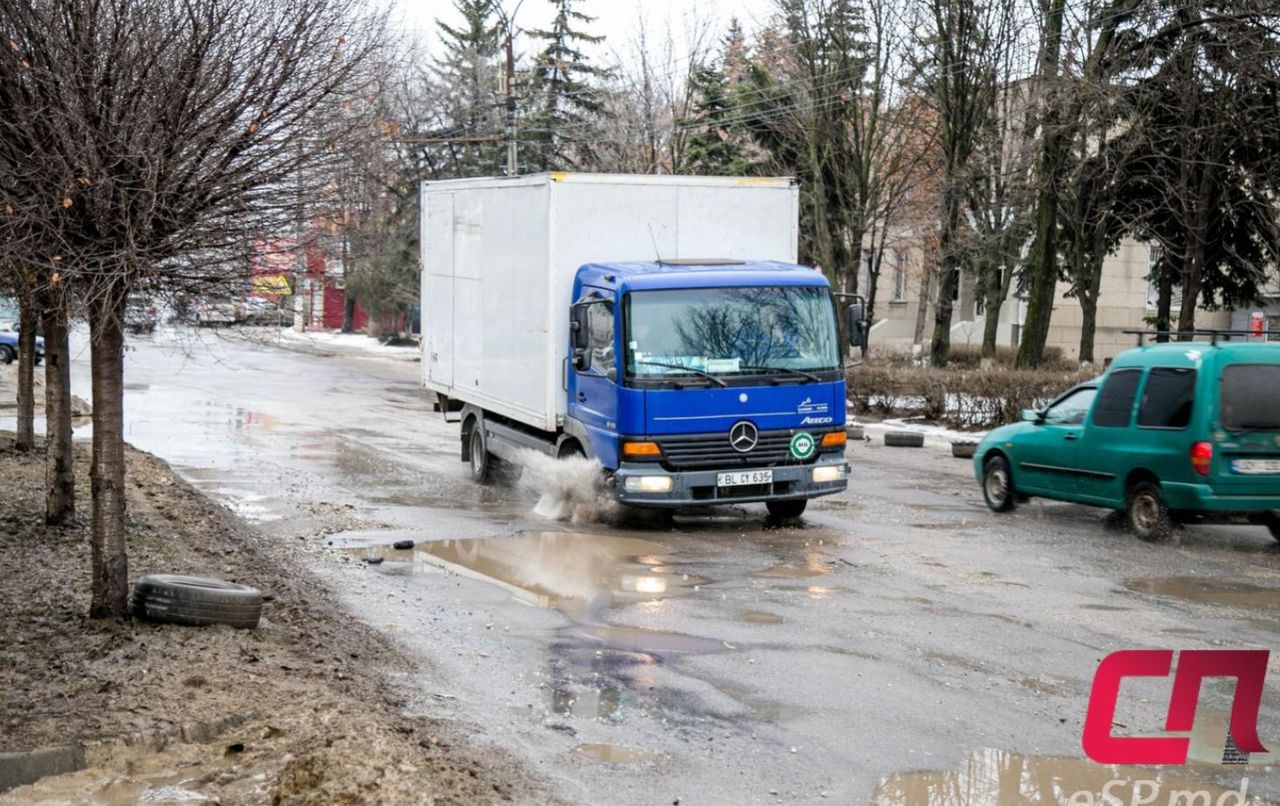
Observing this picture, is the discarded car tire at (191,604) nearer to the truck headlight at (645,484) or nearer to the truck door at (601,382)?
the truck headlight at (645,484)

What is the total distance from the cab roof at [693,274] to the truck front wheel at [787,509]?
2.19 m

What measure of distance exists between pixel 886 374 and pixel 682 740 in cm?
2121

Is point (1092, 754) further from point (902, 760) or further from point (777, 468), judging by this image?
point (777, 468)

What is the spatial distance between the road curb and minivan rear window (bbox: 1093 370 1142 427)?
388 inches

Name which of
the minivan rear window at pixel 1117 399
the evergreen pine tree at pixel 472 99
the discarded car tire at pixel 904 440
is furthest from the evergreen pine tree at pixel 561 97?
the minivan rear window at pixel 1117 399

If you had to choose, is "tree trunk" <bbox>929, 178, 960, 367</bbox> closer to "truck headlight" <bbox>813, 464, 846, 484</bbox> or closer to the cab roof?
the cab roof

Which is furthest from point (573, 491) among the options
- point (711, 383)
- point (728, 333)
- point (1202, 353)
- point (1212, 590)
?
point (1212, 590)

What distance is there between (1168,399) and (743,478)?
3.99 m

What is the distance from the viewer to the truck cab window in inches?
549

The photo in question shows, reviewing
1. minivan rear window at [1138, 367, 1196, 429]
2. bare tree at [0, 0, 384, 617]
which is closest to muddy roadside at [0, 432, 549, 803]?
bare tree at [0, 0, 384, 617]

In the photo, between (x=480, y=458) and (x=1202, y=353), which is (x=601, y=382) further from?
(x=1202, y=353)

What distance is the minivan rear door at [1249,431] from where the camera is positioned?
13.0m

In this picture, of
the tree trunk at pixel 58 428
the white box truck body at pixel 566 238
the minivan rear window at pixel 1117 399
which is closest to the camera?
the tree trunk at pixel 58 428

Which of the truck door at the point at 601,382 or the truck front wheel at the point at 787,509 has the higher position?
the truck door at the point at 601,382
